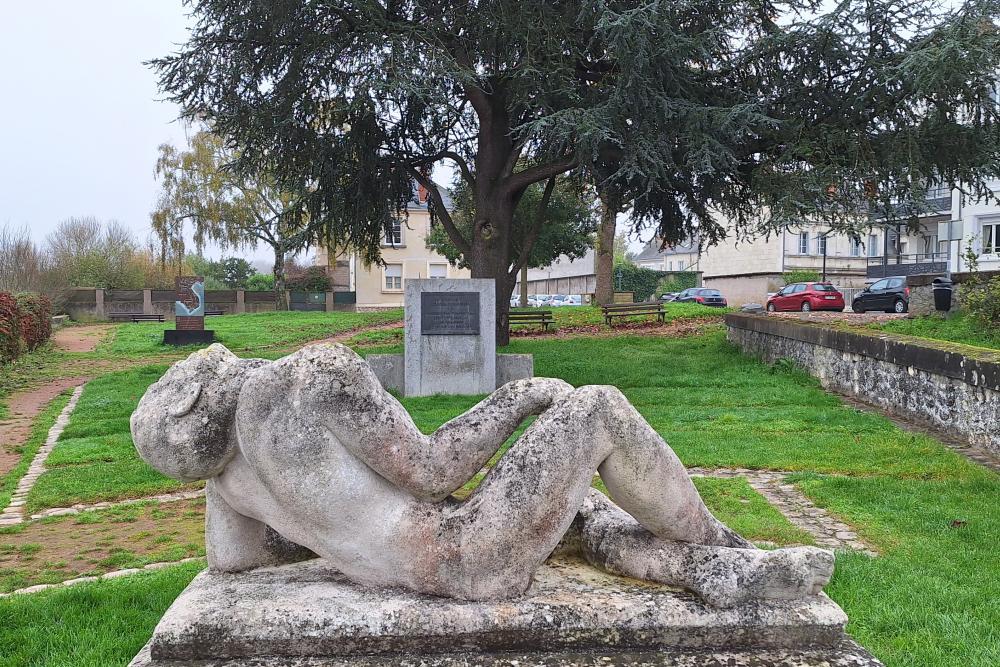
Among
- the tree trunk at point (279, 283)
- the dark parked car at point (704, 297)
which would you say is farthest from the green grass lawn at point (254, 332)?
the dark parked car at point (704, 297)

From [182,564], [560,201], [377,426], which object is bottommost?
[182,564]

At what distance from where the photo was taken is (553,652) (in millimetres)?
2455

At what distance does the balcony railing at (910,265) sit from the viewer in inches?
1510

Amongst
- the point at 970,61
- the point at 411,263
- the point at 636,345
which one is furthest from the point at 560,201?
the point at 411,263

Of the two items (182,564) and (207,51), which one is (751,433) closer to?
(182,564)

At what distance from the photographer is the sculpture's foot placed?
2502 millimetres

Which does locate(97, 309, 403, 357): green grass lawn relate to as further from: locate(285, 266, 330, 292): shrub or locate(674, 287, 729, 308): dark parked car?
locate(674, 287, 729, 308): dark parked car

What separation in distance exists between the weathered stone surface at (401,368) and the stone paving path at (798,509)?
17.4 ft

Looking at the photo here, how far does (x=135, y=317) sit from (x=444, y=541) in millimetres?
37376

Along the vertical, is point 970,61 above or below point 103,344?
above

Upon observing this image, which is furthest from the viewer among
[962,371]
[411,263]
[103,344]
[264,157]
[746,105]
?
[411,263]

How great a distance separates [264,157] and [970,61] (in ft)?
42.6

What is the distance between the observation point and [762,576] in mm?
2510

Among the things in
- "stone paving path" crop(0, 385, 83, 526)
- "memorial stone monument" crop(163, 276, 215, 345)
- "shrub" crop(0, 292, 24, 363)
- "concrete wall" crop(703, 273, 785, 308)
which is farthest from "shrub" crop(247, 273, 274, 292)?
"stone paving path" crop(0, 385, 83, 526)
